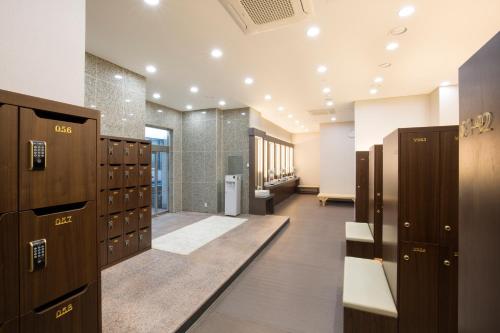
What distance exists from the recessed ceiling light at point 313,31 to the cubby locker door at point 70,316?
11.7 feet

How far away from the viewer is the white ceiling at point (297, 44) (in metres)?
2.75

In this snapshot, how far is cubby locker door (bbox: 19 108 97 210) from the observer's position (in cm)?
107

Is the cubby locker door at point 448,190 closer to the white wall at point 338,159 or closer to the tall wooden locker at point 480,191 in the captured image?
the tall wooden locker at point 480,191

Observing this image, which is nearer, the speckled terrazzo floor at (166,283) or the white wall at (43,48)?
the white wall at (43,48)

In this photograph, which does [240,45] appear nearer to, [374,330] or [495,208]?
[495,208]

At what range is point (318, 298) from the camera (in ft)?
9.77

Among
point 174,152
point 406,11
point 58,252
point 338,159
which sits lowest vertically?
point 58,252

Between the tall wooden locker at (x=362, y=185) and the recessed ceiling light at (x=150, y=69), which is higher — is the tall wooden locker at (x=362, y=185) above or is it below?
below

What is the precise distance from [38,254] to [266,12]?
2.48m

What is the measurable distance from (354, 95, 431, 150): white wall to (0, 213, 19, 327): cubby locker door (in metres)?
6.62

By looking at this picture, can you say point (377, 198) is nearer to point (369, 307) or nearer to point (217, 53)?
point (369, 307)

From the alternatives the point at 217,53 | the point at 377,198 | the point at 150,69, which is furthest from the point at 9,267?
the point at 150,69

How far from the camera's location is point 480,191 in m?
0.90

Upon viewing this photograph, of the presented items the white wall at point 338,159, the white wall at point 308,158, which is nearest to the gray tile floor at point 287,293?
the white wall at point 338,159
